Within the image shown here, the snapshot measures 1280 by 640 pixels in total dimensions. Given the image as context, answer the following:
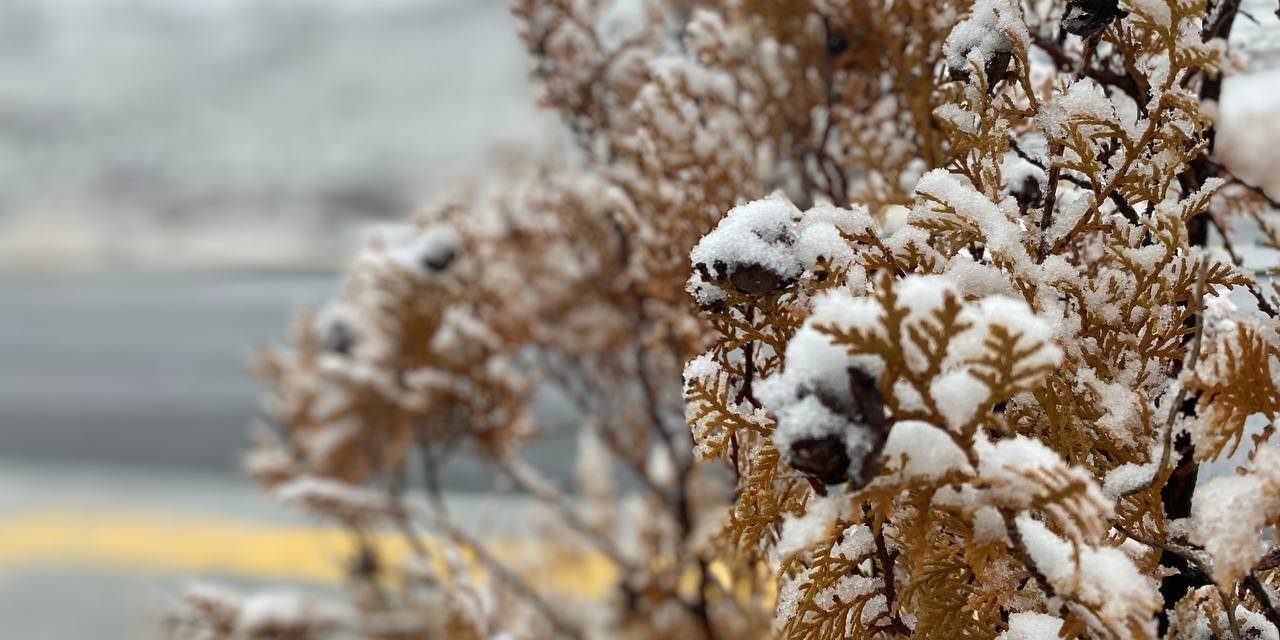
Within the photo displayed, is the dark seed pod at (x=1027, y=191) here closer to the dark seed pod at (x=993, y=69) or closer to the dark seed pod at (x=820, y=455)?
the dark seed pod at (x=993, y=69)

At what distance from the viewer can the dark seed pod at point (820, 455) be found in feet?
1.42

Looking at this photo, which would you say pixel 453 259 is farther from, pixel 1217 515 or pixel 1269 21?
pixel 1217 515

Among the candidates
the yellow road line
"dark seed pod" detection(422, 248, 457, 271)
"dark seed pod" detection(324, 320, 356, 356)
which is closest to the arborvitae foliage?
"dark seed pod" detection(422, 248, 457, 271)

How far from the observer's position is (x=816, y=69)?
162 centimetres

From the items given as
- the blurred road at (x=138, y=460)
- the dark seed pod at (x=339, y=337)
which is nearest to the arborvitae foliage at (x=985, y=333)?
the dark seed pod at (x=339, y=337)

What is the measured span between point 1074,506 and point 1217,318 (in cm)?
38

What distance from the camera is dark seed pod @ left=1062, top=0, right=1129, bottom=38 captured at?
0.62m

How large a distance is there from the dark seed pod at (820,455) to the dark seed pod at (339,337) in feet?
6.95

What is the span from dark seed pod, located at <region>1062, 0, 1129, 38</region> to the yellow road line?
5.33m

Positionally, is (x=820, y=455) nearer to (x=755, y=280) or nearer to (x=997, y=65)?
(x=755, y=280)

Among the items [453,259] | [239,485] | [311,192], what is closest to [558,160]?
[453,259]

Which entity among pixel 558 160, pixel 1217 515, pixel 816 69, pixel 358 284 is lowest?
pixel 1217 515

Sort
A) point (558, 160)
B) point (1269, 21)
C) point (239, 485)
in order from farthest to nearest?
1. point (239, 485)
2. point (558, 160)
3. point (1269, 21)

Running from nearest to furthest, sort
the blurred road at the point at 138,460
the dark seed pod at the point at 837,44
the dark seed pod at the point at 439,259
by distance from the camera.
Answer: the dark seed pod at the point at 837,44 → the dark seed pod at the point at 439,259 → the blurred road at the point at 138,460
